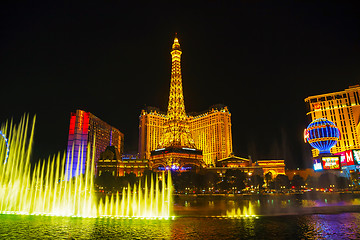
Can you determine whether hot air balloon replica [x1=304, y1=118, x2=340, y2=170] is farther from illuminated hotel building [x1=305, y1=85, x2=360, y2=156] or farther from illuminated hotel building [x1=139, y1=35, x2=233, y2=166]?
illuminated hotel building [x1=305, y1=85, x2=360, y2=156]

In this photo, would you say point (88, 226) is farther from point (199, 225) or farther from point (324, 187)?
point (324, 187)

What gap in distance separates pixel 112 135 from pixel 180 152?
4820 cm

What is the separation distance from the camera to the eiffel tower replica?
79.7 metres

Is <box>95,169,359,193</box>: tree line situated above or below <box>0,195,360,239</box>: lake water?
above

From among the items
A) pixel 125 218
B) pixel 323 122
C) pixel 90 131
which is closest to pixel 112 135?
pixel 90 131

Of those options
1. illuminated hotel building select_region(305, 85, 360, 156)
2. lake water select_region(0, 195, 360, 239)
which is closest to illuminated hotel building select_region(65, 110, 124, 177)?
lake water select_region(0, 195, 360, 239)

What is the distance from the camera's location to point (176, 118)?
3174 inches

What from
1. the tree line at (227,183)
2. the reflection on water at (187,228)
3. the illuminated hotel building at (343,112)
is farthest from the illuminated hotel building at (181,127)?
the reflection on water at (187,228)

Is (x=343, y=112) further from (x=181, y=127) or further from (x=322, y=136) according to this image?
(x=181, y=127)

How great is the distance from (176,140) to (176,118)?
695 cm

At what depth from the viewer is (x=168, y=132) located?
271 feet

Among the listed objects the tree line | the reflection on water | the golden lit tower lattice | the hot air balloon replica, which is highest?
the golden lit tower lattice


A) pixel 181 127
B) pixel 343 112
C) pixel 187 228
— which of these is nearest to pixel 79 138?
pixel 181 127

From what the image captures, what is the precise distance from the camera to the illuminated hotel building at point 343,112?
297 ft
